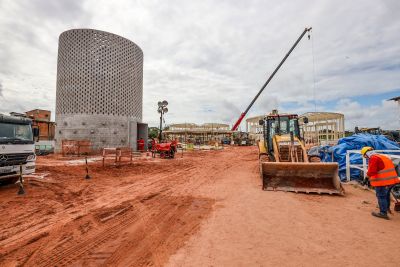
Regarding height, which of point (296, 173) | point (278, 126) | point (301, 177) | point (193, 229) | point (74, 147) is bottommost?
point (193, 229)

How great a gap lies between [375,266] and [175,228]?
10.1 feet

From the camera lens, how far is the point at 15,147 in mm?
7430

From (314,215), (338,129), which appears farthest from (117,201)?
(338,129)

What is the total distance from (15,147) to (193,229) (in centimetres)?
719

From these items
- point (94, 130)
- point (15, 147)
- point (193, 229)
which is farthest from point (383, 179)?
point (94, 130)

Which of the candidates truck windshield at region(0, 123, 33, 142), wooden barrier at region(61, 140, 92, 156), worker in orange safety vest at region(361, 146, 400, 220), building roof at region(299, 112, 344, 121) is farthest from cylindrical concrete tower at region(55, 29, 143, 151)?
worker in orange safety vest at region(361, 146, 400, 220)

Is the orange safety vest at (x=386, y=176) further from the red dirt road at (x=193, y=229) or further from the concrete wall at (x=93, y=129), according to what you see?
the concrete wall at (x=93, y=129)

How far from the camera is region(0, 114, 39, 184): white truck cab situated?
7070 mm

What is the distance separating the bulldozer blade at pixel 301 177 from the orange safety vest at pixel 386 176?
169 centimetres

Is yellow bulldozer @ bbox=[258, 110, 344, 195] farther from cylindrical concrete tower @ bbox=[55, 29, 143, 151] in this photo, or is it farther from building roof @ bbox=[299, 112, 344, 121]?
cylindrical concrete tower @ bbox=[55, 29, 143, 151]

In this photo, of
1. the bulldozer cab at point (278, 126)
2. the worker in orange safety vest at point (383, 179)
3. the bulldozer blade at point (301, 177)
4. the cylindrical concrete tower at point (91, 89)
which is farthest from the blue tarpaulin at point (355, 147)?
the cylindrical concrete tower at point (91, 89)

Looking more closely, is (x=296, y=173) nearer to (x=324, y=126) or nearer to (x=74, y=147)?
(x=74, y=147)

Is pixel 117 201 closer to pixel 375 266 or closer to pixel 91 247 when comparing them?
pixel 91 247

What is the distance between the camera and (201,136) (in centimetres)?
5047
